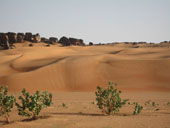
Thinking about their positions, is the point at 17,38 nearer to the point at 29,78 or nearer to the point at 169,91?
the point at 29,78

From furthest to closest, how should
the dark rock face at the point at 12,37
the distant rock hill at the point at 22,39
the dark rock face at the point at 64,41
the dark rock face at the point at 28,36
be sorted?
the dark rock face at the point at 64,41, the dark rock face at the point at 28,36, the dark rock face at the point at 12,37, the distant rock hill at the point at 22,39

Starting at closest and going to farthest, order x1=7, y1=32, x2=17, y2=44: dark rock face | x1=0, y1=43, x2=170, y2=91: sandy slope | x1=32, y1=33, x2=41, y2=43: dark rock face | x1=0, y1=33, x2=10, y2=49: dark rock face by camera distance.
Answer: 1. x1=0, y1=43, x2=170, y2=91: sandy slope
2. x1=0, y1=33, x2=10, y2=49: dark rock face
3. x1=7, y1=32, x2=17, y2=44: dark rock face
4. x1=32, y1=33, x2=41, y2=43: dark rock face

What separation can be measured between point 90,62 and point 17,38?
1364 inches

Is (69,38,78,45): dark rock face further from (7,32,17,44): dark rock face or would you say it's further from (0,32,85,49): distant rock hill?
(7,32,17,44): dark rock face

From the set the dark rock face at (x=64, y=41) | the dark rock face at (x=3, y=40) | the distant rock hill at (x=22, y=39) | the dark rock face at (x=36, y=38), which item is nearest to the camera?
the dark rock face at (x=3, y=40)

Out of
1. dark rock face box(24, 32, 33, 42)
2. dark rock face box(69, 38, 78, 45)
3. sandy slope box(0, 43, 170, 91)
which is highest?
dark rock face box(24, 32, 33, 42)

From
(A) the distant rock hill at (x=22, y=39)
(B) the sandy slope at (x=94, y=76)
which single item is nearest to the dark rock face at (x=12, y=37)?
(A) the distant rock hill at (x=22, y=39)

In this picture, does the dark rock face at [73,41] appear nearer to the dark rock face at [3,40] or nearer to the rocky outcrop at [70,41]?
the rocky outcrop at [70,41]

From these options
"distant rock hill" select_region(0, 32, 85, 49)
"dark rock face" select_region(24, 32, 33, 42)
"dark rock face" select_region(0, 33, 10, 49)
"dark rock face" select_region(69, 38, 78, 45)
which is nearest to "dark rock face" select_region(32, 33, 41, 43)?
"distant rock hill" select_region(0, 32, 85, 49)

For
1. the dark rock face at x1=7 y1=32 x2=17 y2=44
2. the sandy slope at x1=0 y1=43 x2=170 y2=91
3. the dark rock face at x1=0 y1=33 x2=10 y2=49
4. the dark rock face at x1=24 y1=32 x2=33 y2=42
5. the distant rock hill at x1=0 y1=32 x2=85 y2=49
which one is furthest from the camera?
the dark rock face at x1=24 y1=32 x2=33 y2=42

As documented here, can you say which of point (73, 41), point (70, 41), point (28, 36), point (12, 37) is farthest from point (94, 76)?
point (70, 41)

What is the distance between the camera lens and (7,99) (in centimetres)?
732

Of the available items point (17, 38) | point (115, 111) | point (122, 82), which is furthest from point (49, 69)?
point (17, 38)

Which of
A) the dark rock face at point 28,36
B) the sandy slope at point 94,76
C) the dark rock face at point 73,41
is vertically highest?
the dark rock face at point 28,36
